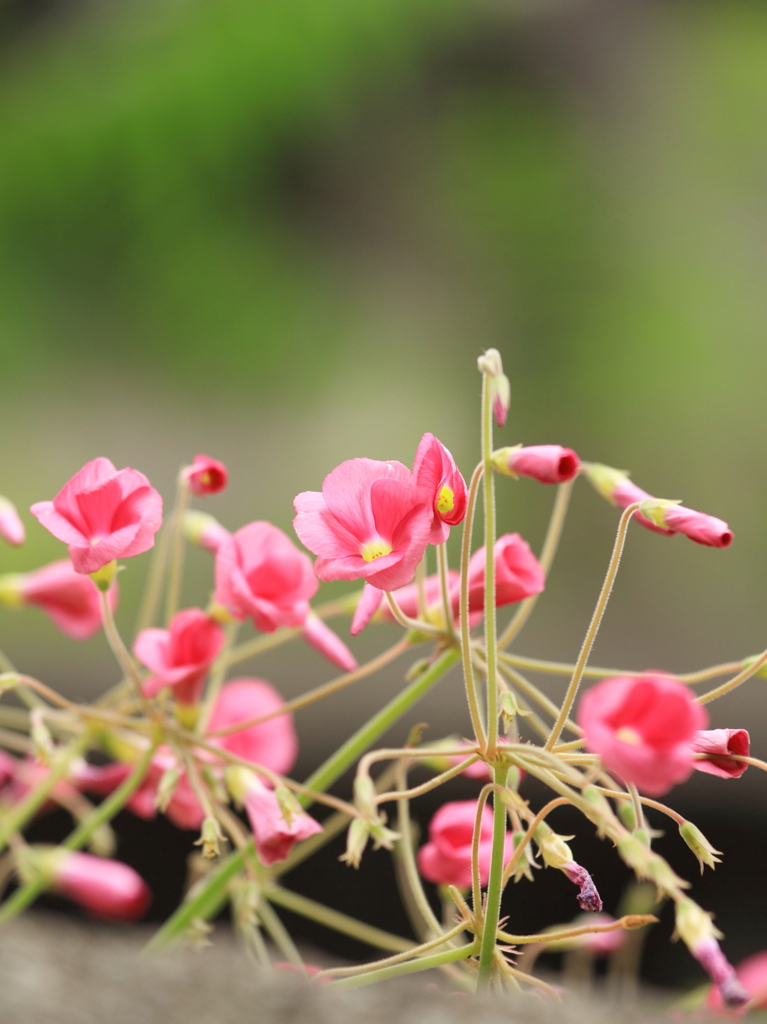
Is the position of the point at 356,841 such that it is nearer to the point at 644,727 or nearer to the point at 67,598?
the point at 644,727

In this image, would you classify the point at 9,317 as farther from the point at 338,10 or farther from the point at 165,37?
the point at 338,10

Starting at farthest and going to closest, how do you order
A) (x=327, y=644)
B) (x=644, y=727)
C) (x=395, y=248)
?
(x=395, y=248)
(x=327, y=644)
(x=644, y=727)

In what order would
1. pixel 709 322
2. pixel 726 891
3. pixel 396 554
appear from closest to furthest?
pixel 396 554 → pixel 726 891 → pixel 709 322

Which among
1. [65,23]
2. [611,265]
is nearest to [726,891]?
[611,265]

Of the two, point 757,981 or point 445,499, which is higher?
point 445,499

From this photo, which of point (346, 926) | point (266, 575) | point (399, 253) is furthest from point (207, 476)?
point (399, 253)

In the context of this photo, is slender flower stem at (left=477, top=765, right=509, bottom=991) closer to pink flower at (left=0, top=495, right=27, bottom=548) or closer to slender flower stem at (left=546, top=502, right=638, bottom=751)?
slender flower stem at (left=546, top=502, right=638, bottom=751)

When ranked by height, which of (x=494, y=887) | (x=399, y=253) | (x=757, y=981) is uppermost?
(x=399, y=253)

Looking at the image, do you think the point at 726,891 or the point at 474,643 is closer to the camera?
the point at 474,643
